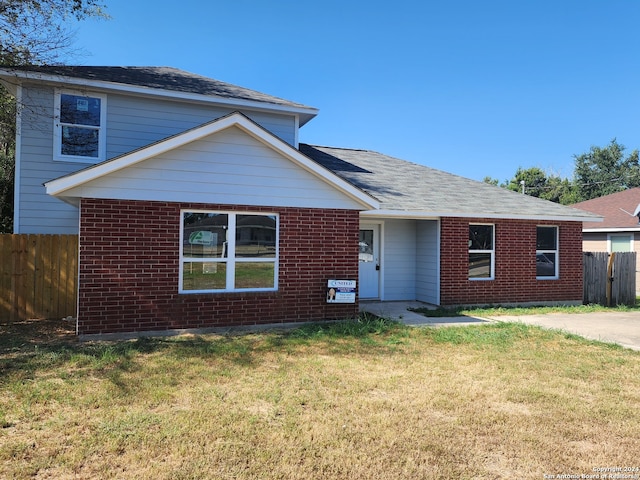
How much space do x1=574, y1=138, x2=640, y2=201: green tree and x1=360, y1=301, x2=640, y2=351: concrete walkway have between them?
4471cm

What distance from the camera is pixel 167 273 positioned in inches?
316

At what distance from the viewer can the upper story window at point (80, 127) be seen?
10.4 metres

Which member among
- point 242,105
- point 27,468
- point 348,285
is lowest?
point 27,468

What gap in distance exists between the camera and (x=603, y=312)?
12133mm

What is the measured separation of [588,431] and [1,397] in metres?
6.28

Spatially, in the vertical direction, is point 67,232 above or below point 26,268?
above

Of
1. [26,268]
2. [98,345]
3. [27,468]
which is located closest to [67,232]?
[26,268]

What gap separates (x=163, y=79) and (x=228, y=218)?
6024 millimetres

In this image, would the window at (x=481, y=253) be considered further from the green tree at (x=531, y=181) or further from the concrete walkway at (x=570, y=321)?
the green tree at (x=531, y=181)

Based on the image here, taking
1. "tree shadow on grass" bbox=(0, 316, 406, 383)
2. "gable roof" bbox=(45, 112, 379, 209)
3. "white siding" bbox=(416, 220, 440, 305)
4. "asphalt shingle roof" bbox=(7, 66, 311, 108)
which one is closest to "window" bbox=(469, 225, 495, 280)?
"white siding" bbox=(416, 220, 440, 305)

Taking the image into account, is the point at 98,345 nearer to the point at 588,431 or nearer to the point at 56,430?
the point at 56,430

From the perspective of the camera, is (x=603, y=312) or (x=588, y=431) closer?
(x=588, y=431)

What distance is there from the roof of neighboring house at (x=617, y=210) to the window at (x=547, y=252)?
345 inches

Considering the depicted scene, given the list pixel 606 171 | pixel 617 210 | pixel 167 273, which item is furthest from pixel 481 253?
pixel 606 171
